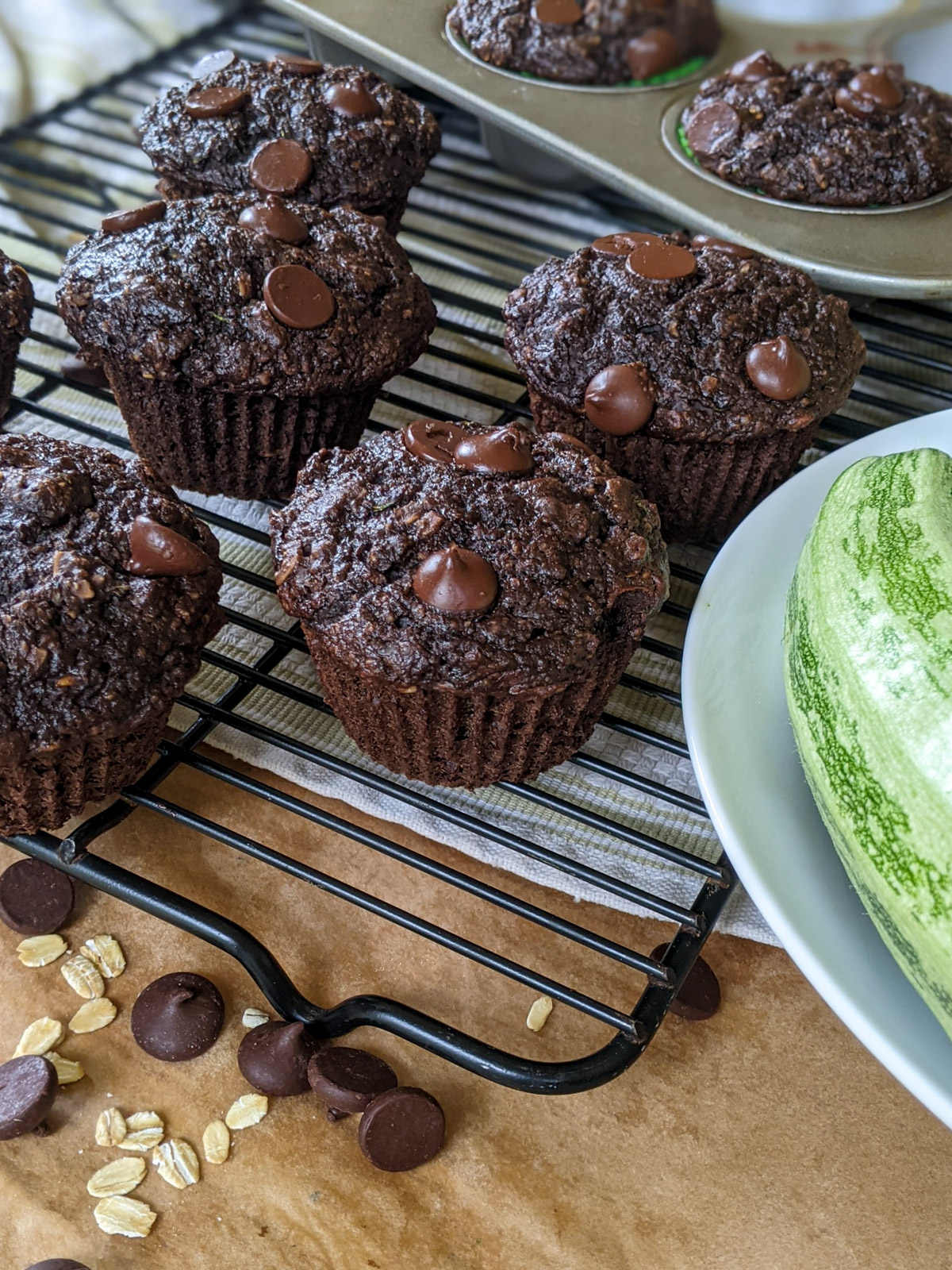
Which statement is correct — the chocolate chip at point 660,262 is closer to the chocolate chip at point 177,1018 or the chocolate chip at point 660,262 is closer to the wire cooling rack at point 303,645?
the wire cooling rack at point 303,645

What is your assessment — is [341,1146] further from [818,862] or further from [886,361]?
[886,361]

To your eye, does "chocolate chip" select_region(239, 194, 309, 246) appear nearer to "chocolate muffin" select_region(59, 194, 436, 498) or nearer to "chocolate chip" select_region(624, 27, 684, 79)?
"chocolate muffin" select_region(59, 194, 436, 498)

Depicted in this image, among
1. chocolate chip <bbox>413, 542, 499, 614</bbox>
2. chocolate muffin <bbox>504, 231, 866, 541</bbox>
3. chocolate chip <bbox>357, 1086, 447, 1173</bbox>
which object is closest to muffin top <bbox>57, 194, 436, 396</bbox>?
chocolate muffin <bbox>504, 231, 866, 541</bbox>

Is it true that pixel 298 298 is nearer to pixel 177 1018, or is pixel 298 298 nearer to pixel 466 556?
pixel 466 556

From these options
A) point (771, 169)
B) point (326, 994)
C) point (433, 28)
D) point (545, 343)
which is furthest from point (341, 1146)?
point (433, 28)

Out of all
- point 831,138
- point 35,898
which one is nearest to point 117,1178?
point 35,898

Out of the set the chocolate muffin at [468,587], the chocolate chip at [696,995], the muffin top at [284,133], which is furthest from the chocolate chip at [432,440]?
the muffin top at [284,133]
